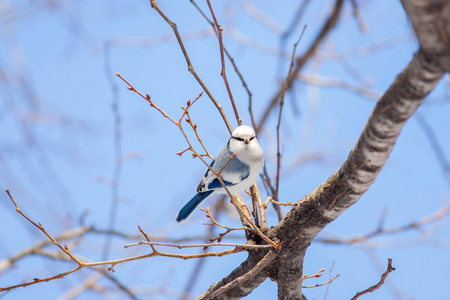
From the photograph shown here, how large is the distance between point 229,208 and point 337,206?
2358 mm

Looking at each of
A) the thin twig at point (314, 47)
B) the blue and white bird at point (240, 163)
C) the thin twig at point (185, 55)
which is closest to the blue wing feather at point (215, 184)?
the blue and white bird at point (240, 163)

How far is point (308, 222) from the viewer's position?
1355 mm

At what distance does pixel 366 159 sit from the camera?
107cm

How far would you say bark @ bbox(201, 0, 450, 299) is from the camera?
2.68 ft

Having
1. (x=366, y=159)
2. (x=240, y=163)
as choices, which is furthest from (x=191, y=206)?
(x=366, y=159)

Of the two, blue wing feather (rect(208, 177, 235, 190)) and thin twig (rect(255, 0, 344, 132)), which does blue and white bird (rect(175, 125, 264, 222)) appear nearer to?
blue wing feather (rect(208, 177, 235, 190))

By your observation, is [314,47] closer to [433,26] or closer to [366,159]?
[366,159]

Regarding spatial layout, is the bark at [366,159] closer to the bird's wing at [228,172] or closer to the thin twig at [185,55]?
the bird's wing at [228,172]

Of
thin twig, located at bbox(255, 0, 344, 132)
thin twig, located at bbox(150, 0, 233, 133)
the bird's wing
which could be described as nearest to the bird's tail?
the bird's wing

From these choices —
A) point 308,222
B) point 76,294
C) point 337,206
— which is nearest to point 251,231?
point 308,222

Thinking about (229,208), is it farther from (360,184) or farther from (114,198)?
(360,184)

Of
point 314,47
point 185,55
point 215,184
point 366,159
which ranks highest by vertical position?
point 314,47

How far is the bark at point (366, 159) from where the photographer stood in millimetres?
816

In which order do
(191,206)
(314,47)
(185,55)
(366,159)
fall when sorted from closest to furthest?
(366,159) → (185,55) → (191,206) → (314,47)
